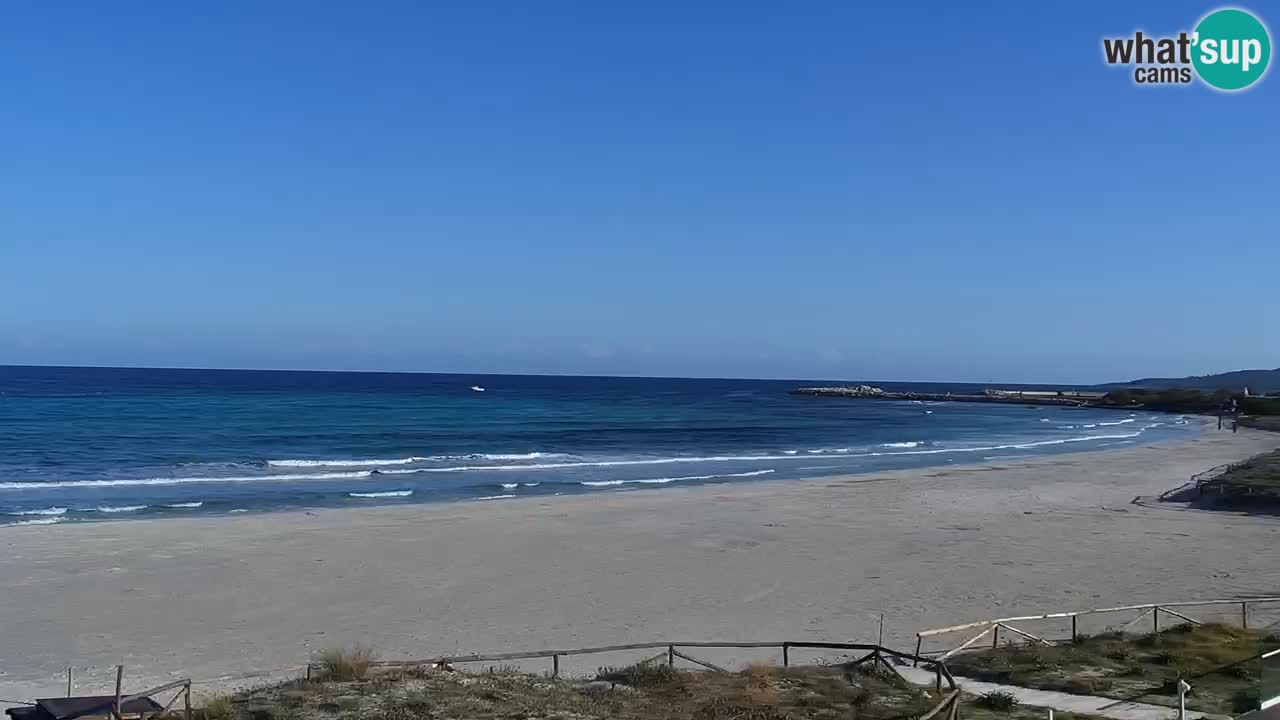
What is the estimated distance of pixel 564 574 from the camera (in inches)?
867

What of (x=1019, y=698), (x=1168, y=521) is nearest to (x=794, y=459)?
(x=1168, y=521)

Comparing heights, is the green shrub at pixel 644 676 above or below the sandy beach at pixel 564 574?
above

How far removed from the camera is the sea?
3506cm

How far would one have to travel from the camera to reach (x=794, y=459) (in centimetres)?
5225

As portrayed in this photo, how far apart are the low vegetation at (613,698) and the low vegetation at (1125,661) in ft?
4.88

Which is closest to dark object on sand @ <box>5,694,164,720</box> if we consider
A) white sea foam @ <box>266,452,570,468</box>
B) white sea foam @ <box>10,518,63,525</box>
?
white sea foam @ <box>10,518,63,525</box>

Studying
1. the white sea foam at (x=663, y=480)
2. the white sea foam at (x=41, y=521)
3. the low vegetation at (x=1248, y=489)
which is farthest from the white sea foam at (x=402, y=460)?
the low vegetation at (x=1248, y=489)

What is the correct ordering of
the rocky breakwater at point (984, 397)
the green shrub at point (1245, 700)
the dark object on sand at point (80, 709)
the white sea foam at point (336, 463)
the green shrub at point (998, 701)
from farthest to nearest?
the rocky breakwater at point (984, 397)
the white sea foam at point (336, 463)
the green shrub at point (998, 701)
the dark object on sand at point (80, 709)
the green shrub at point (1245, 700)

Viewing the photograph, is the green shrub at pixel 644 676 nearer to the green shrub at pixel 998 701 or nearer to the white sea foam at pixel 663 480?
the green shrub at pixel 998 701

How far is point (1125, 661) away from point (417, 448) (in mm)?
43063

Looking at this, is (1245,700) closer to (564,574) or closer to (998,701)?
(998,701)

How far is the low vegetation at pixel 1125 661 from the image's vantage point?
1192 centimetres

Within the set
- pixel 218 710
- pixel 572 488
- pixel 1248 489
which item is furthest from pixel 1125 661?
pixel 572 488

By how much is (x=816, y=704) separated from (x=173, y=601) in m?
13.0
